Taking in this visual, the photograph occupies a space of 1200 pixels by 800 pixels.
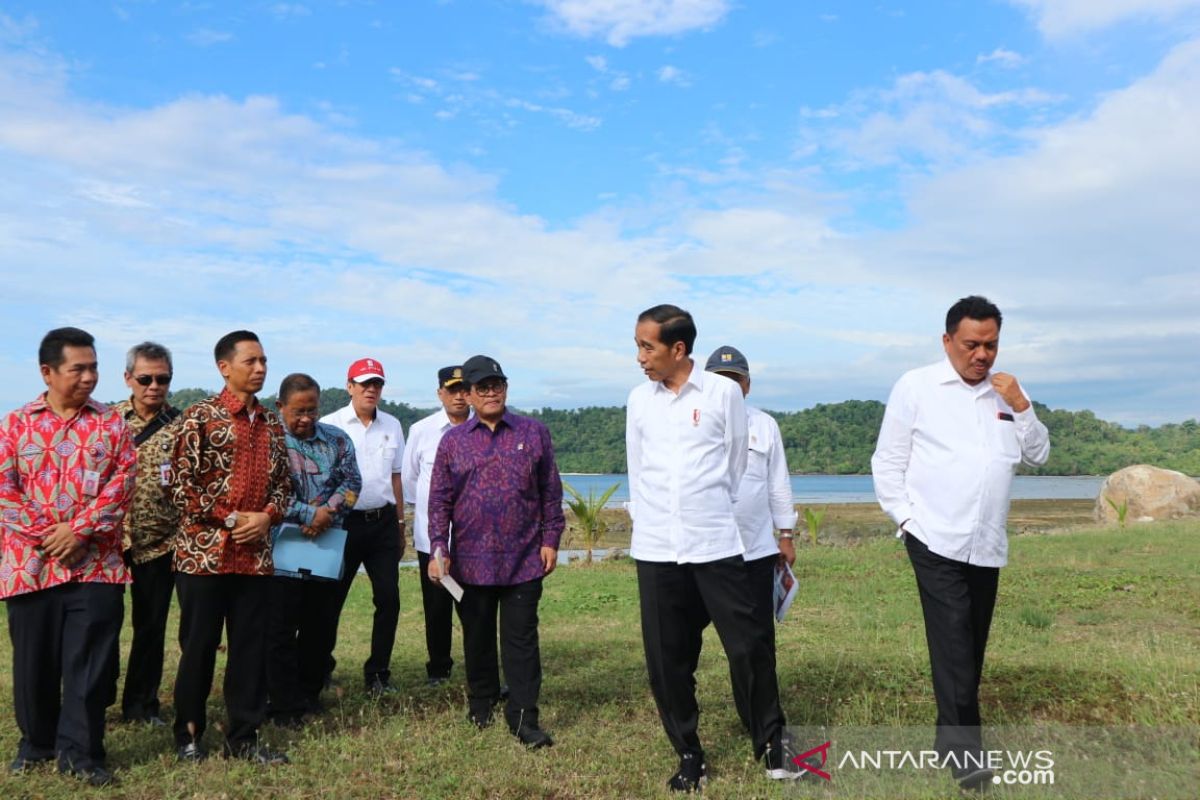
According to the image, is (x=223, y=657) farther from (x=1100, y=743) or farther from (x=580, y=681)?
(x=1100, y=743)

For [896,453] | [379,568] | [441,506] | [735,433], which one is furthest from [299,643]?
[896,453]

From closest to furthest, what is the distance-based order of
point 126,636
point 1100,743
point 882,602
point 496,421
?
1. point 1100,743
2. point 496,421
3. point 126,636
4. point 882,602

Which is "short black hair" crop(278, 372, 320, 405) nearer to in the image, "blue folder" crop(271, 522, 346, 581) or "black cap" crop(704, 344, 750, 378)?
"blue folder" crop(271, 522, 346, 581)

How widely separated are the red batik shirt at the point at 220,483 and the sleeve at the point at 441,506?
0.93 meters

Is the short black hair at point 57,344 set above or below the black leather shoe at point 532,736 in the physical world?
above

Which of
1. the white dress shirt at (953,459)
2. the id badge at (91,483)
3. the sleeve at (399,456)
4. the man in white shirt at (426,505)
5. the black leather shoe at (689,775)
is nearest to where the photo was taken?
the white dress shirt at (953,459)

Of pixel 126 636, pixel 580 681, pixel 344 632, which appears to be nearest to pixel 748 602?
pixel 580 681

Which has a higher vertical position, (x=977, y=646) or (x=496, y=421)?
(x=496, y=421)

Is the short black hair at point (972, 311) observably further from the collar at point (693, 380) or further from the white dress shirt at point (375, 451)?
the white dress shirt at point (375, 451)

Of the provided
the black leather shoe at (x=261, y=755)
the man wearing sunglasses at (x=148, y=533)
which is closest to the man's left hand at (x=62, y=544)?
the man wearing sunglasses at (x=148, y=533)

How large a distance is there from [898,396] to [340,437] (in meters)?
3.46

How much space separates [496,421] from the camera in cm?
576

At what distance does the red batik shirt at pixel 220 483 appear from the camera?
4930 mm

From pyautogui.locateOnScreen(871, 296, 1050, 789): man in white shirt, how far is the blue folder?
325cm
